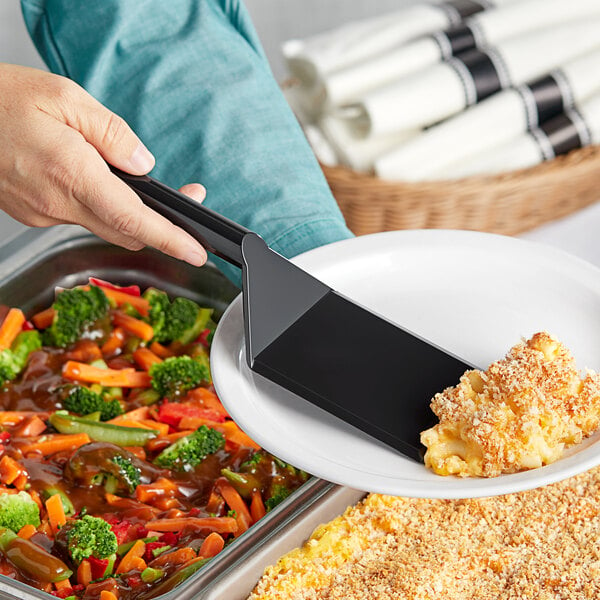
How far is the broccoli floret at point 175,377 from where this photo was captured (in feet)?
6.19

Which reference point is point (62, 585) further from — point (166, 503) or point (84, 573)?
point (166, 503)

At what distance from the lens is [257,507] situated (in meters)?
1.61

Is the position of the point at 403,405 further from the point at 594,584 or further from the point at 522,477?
the point at 594,584

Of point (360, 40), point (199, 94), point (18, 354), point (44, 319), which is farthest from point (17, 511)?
point (360, 40)

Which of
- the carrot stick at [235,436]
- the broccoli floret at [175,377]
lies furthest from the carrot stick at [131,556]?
the broccoli floret at [175,377]

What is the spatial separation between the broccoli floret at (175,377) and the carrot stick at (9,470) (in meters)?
0.35

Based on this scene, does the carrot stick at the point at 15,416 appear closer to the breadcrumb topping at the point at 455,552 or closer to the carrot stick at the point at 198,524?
the carrot stick at the point at 198,524

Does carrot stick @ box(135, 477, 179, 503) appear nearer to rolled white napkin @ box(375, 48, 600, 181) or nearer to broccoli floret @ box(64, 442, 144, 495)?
broccoli floret @ box(64, 442, 144, 495)

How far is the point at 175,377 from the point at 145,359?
0.45 feet

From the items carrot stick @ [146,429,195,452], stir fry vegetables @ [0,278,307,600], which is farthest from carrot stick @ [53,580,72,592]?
carrot stick @ [146,429,195,452]

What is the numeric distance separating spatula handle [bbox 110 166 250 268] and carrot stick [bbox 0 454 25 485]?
2.07ft

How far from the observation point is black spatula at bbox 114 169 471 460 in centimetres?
117

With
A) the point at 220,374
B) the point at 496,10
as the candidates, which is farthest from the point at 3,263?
the point at 496,10

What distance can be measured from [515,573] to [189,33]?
1238 millimetres
